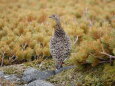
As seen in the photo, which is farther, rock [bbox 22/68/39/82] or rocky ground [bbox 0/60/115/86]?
rock [bbox 22/68/39/82]

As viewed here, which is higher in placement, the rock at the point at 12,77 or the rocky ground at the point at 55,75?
the rocky ground at the point at 55,75

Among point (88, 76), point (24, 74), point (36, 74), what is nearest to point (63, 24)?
point (24, 74)

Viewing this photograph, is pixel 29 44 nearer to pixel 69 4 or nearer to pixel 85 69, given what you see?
pixel 85 69

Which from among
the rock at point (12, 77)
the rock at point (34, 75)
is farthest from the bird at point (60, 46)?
the rock at point (12, 77)

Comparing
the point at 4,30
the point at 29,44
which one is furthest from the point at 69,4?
the point at 29,44

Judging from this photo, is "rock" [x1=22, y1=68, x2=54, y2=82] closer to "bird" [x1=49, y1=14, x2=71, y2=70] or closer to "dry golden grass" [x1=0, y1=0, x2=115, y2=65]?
"bird" [x1=49, y1=14, x2=71, y2=70]

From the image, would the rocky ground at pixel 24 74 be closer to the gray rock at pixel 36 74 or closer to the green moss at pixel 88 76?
the gray rock at pixel 36 74

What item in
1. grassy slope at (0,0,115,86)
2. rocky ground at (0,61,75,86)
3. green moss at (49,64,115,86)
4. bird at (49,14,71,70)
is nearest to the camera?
green moss at (49,64,115,86)

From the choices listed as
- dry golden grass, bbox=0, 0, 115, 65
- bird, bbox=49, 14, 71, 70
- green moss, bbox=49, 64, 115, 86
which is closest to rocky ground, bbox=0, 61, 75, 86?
bird, bbox=49, 14, 71, 70

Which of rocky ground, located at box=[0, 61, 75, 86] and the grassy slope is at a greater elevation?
the grassy slope

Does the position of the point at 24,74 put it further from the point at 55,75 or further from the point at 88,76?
the point at 88,76

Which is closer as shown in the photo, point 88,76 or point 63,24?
point 88,76

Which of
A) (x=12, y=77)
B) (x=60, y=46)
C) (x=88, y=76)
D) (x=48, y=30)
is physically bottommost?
(x=12, y=77)

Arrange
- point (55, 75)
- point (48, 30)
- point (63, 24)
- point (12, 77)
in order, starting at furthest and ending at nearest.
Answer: point (63, 24), point (48, 30), point (12, 77), point (55, 75)
